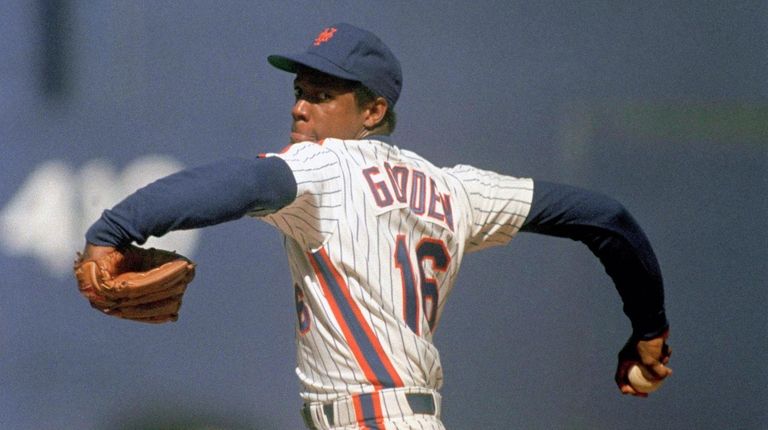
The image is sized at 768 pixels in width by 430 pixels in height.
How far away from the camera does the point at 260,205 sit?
2400 mm

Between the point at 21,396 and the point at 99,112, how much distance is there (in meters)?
0.86

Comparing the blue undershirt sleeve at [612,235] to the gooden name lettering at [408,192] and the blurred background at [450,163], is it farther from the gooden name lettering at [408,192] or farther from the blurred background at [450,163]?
the blurred background at [450,163]

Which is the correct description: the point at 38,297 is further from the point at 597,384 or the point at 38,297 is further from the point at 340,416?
the point at 597,384

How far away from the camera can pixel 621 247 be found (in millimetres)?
3068

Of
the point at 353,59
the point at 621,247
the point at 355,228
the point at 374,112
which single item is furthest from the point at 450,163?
the point at 355,228

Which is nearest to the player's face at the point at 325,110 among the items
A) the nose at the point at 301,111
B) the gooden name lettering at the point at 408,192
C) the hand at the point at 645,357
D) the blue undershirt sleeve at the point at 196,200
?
the nose at the point at 301,111

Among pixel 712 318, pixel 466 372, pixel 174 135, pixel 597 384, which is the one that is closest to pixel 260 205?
pixel 174 135

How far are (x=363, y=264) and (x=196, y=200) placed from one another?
1.54 feet

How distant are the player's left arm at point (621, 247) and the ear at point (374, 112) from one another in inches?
15.8

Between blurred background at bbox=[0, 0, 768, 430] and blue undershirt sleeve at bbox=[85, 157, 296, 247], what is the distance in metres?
1.54

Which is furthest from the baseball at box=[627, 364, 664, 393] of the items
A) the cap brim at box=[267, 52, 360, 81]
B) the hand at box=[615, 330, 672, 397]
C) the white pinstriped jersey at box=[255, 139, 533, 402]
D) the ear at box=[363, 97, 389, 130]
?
the cap brim at box=[267, 52, 360, 81]

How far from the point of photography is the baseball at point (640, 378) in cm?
318

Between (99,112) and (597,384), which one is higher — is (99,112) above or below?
above

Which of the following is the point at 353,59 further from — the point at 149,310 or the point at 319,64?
the point at 149,310
